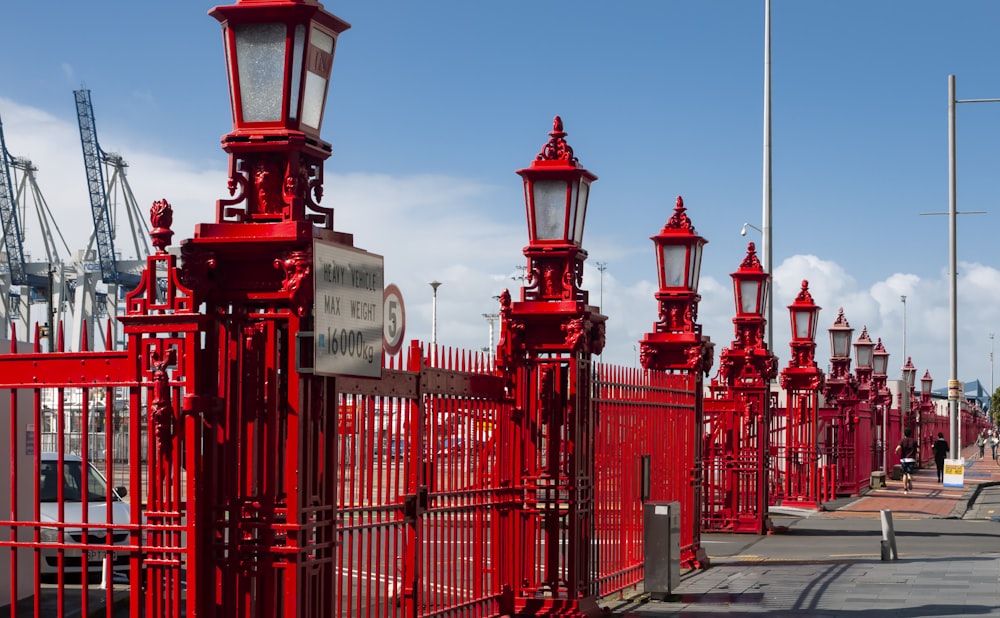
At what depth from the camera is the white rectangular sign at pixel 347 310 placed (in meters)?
7.32

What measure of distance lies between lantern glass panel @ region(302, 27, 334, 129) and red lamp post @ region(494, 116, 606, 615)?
4308 millimetres

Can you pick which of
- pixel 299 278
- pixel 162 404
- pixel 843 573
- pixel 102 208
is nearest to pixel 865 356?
pixel 843 573

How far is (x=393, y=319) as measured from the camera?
10.4 meters

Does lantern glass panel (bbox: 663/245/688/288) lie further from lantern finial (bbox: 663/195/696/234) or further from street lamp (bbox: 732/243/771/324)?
street lamp (bbox: 732/243/771/324)

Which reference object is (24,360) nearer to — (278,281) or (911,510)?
(278,281)

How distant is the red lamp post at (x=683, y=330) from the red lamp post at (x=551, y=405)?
16.8 ft

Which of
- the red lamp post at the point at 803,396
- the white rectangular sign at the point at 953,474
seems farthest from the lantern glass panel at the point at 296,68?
the white rectangular sign at the point at 953,474

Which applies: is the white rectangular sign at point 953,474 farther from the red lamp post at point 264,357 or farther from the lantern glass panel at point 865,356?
the red lamp post at point 264,357

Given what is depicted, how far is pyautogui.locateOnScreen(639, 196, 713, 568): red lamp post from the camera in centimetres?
1739

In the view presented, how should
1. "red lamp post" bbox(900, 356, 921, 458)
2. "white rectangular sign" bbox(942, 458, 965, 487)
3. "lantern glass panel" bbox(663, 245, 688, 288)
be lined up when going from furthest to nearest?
"red lamp post" bbox(900, 356, 921, 458) → "white rectangular sign" bbox(942, 458, 965, 487) → "lantern glass panel" bbox(663, 245, 688, 288)

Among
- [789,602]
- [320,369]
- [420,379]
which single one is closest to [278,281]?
[320,369]

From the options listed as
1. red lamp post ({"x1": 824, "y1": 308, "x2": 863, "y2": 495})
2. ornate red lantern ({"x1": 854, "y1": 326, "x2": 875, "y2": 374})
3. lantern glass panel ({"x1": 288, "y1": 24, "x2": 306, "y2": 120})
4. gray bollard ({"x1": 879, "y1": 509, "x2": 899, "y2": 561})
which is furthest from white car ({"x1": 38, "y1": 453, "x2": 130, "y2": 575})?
ornate red lantern ({"x1": 854, "y1": 326, "x2": 875, "y2": 374})

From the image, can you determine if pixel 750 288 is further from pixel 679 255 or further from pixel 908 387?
pixel 908 387

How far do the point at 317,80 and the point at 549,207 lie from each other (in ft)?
16.1
